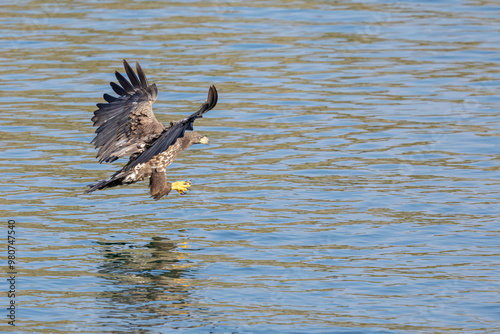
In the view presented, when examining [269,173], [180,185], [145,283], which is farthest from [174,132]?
[269,173]

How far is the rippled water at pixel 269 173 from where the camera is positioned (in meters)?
9.13

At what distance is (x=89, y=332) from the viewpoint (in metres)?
8.35

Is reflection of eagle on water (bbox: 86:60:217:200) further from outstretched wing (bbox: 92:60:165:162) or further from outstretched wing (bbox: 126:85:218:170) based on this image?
outstretched wing (bbox: 126:85:218:170)

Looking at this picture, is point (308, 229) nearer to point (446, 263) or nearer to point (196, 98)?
point (446, 263)

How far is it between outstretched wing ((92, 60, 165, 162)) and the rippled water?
3.51ft

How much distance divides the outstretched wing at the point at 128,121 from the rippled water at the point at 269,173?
1.07m

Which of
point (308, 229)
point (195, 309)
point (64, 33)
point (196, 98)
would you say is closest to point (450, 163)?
point (308, 229)

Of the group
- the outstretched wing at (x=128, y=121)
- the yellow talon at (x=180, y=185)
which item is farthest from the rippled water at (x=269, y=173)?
the outstretched wing at (x=128, y=121)

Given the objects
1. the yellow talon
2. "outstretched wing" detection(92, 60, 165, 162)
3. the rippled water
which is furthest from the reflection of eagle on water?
the rippled water

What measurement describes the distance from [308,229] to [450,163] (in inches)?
143

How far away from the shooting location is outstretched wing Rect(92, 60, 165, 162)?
11.1 metres

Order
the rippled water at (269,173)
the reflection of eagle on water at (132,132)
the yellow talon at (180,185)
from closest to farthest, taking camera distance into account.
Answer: the rippled water at (269,173), the reflection of eagle on water at (132,132), the yellow talon at (180,185)

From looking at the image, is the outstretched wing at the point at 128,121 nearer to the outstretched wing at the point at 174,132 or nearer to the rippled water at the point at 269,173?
the outstretched wing at the point at 174,132

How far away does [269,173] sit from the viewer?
1359cm
